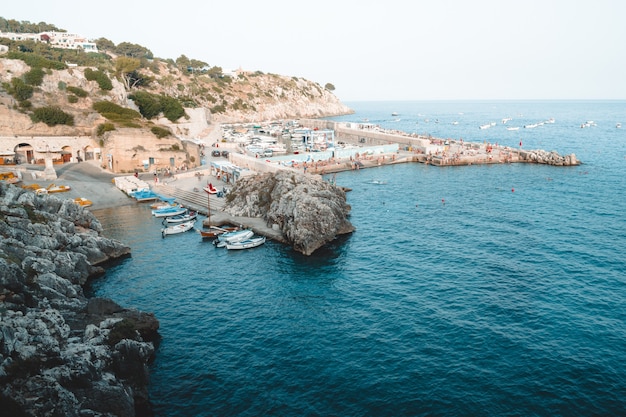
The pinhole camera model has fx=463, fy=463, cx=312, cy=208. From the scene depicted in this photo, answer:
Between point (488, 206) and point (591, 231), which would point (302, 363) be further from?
point (488, 206)

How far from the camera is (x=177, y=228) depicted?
59188 millimetres

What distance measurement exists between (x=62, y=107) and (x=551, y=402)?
96.8 metres

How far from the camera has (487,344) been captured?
1305 inches

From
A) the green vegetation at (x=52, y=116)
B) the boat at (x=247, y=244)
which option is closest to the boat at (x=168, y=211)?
the boat at (x=247, y=244)

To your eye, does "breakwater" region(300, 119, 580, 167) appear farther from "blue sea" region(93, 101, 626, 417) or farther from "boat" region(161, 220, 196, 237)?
"boat" region(161, 220, 196, 237)

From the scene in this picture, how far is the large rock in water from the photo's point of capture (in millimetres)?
53616

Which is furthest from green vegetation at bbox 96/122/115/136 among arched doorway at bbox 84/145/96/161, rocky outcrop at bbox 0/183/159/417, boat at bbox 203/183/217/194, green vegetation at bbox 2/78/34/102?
rocky outcrop at bbox 0/183/159/417

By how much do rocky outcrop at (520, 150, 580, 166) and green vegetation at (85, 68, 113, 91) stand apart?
97.9 m

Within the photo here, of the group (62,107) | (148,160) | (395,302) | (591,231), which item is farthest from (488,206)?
(62,107)

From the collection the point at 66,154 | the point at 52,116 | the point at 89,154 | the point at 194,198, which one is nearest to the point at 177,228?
the point at 194,198

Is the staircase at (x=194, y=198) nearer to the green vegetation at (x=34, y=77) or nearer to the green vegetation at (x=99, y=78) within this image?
the green vegetation at (x=99, y=78)

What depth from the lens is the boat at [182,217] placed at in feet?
205

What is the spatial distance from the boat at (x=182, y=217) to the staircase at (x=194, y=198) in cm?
174

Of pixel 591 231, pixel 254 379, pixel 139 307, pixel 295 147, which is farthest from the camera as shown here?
pixel 295 147
